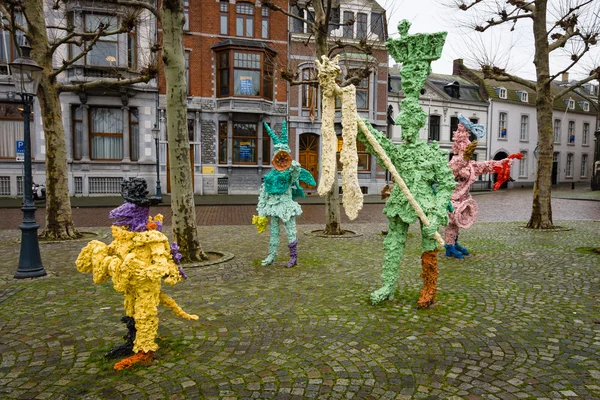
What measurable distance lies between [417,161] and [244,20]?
21382 mm

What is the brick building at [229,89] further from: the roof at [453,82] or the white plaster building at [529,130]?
the white plaster building at [529,130]

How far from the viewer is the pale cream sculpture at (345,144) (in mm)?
4457

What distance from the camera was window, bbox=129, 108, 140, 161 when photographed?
21766 millimetres

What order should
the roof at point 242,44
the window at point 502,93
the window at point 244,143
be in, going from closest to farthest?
1. the roof at point 242,44
2. the window at point 244,143
3. the window at point 502,93

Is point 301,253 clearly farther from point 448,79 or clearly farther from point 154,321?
point 448,79

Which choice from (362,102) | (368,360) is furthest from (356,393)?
(362,102)

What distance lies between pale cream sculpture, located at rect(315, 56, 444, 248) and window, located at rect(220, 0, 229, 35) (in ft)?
68.1

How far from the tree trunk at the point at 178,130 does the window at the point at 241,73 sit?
15925 mm

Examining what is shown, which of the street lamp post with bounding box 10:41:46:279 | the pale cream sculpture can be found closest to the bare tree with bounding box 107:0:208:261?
the street lamp post with bounding box 10:41:46:279

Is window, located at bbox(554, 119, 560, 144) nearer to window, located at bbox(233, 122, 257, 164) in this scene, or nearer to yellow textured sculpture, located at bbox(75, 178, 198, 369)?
window, located at bbox(233, 122, 257, 164)

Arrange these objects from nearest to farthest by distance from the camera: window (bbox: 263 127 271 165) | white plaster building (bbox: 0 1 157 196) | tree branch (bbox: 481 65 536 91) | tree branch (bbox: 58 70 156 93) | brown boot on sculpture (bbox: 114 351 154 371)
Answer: brown boot on sculpture (bbox: 114 351 154 371), tree branch (bbox: 58 70 156 93), tree branch (bbox: 481 65 536 91), white plaster building (bbox: 0 1 157 196), window (bbox: 263 127 271 165)

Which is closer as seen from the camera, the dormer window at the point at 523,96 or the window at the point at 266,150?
the window at the point at 266,150

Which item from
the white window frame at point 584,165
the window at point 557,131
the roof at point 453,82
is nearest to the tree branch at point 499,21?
the roof at point 453,82

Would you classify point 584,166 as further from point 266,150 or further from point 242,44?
point 242,44
